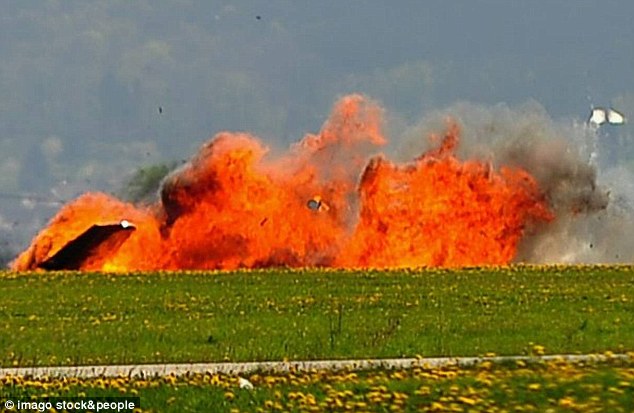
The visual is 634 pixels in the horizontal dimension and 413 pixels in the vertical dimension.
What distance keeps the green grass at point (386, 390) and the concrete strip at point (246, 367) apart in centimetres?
101

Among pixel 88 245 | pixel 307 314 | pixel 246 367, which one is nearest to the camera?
pixel 246 367

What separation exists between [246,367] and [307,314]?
12.0 m

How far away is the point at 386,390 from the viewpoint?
54.0 ft

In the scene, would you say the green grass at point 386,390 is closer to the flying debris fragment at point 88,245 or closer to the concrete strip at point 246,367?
the concrete strip at point 246,367

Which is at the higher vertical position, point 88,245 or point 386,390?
point 88,245

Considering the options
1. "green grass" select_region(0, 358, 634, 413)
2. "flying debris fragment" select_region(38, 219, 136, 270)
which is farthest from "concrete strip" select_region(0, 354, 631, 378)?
"flying debris fragment" select_region(38, 219, 136, 270)

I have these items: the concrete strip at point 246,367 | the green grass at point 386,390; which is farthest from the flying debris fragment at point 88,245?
the green grass at point 386,390

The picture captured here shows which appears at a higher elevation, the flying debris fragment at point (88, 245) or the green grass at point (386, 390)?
the flying debris fragment at point (88, 245)

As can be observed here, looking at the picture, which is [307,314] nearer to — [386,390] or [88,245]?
[386,390]

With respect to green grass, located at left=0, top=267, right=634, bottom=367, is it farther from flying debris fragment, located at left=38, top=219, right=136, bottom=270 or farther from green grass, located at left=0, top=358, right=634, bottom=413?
flying debris fragment, located at left=38, top=219, right=136, bottom=270

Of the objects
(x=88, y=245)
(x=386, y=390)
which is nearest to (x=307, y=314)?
(x=386, y=390)

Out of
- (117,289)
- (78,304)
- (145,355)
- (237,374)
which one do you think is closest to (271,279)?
(117,289)

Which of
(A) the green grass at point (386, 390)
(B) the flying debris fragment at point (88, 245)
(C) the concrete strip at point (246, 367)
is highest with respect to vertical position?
(B) the flying debris fragment at point (88, 245)

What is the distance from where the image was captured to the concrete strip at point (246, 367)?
20.9m
